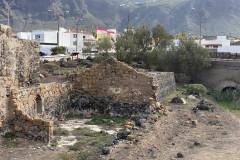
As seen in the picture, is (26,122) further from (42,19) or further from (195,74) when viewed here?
(42,19)

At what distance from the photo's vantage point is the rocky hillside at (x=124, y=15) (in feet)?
388

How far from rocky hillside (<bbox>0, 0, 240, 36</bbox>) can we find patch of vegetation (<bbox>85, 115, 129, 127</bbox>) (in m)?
98.8

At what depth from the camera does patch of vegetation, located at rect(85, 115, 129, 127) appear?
14.1 m

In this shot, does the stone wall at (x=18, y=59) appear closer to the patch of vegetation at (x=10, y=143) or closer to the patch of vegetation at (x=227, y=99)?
the patch of vegetation at (x=10, y=143)

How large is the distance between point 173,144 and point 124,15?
147m

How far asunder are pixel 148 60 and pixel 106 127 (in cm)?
2032

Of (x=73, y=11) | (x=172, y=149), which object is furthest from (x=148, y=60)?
(x=73, y=11)

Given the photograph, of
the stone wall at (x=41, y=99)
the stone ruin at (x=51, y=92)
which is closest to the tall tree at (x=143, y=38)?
the stone ruin at (x=51, y=92)

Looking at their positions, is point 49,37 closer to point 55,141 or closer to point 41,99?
point 41,99

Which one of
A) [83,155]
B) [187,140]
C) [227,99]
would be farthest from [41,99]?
[227,99]

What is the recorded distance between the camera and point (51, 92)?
14.0 meters

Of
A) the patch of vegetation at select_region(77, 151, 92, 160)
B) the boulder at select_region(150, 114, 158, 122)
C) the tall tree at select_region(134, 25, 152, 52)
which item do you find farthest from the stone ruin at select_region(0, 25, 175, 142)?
the tall tree at select_region(134, 25, 152, 52)

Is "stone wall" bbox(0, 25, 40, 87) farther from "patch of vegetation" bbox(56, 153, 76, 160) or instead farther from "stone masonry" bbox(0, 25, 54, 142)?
"patch of vegetation" bbox(56, 153, 76, 160)

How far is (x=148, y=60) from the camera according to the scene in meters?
33.0
